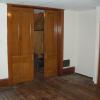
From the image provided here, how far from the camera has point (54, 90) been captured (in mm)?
4441

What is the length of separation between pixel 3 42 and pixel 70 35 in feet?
8.00

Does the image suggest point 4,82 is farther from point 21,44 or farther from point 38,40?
Answer: point 38,40

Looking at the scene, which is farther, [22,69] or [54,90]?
[22,69]

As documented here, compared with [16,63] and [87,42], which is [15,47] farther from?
[87,42]

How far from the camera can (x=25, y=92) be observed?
4277 mm

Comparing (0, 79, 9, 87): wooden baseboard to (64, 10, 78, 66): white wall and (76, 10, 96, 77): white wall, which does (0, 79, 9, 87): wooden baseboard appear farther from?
(76, 10, 96, 77): white wall

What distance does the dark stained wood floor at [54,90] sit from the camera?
4.00 meters

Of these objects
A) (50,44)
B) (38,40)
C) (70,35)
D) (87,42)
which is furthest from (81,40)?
(38,40)

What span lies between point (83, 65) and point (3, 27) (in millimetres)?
2995

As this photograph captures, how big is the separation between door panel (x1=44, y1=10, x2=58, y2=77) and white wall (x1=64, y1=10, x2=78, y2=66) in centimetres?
42

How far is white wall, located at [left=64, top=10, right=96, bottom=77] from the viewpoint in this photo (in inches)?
212

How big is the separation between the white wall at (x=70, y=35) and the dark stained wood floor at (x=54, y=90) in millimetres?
965

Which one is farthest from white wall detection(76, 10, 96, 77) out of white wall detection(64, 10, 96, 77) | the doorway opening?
the doorway opening

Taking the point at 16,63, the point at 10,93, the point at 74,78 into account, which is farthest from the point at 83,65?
the point at 10,93
